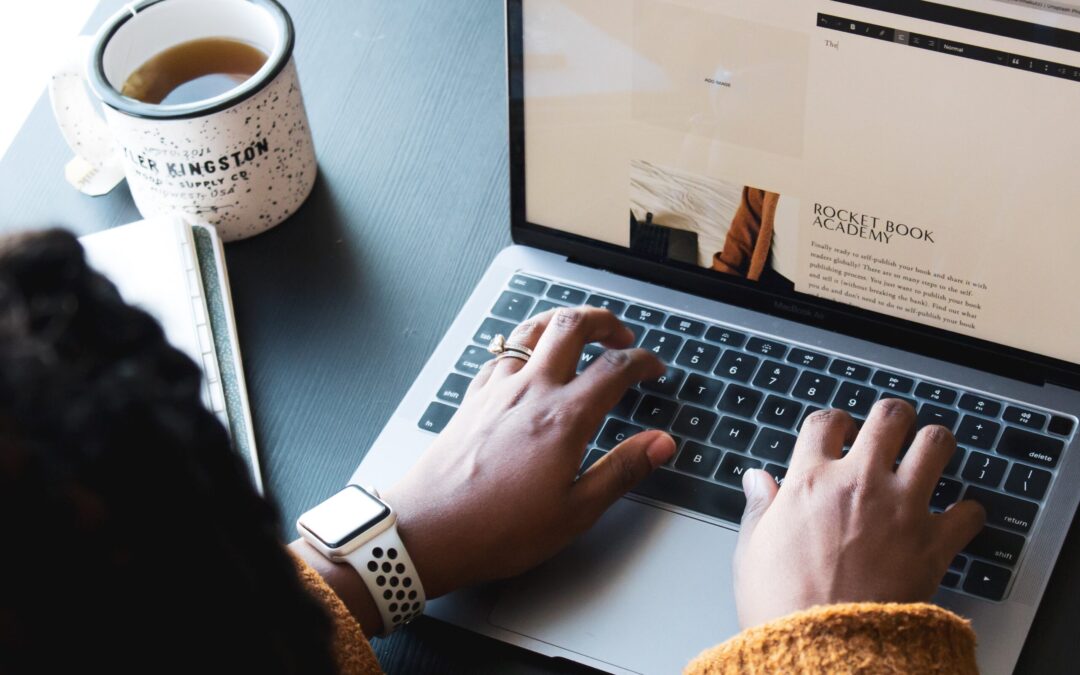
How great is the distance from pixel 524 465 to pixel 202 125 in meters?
0.32

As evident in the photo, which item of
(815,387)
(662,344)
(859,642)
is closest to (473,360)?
(662,344)

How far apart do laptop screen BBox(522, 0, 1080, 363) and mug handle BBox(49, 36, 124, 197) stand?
340mm

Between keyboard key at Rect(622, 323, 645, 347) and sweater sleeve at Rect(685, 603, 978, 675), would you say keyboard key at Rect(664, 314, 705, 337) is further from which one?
sweater sleeve at Rect(685, 603, 978, 675)

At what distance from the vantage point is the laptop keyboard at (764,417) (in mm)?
706

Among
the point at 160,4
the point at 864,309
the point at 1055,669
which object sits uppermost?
the point at 160,4

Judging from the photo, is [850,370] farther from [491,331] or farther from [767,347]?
[491,331]

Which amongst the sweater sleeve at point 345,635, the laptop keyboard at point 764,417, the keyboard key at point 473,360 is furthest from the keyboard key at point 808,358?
the sweater sleeve at point 345,635

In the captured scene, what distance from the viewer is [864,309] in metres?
0.78

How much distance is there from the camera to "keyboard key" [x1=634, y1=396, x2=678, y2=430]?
0.76 meters

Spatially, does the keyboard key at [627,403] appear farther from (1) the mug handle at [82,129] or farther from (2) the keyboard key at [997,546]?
(1) the mug handle at [82,129]

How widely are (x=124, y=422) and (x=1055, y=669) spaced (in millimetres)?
542

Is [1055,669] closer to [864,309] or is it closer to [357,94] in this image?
[864,309]

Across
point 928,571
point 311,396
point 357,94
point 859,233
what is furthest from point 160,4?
point 928,571

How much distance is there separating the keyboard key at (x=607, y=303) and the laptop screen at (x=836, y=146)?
4cm
